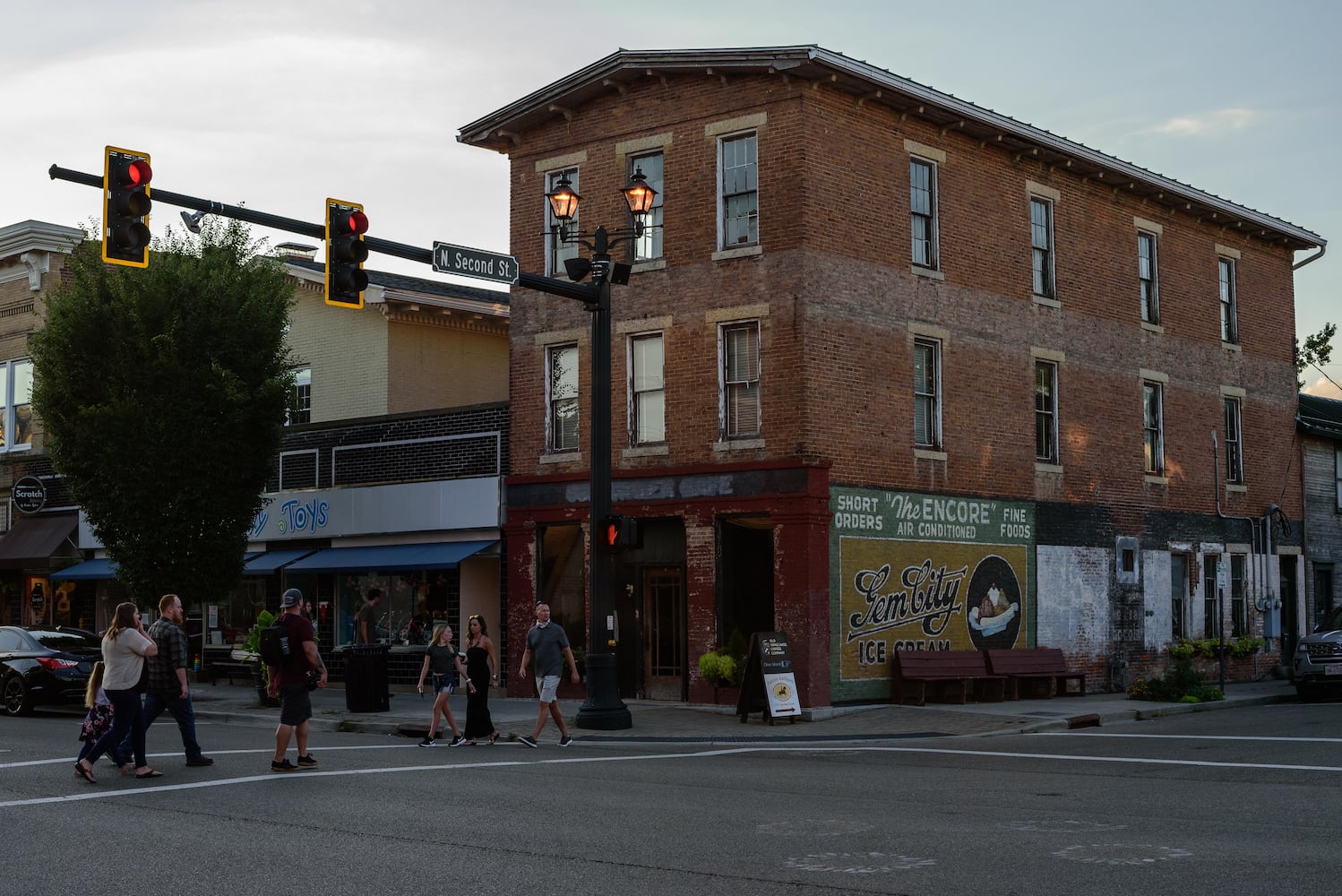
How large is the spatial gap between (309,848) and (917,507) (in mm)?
16025

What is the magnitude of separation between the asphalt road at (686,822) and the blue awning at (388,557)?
8.64 m

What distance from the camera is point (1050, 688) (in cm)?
2583

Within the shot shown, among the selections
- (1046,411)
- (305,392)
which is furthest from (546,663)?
(305,392)

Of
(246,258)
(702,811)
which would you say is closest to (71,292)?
(246,258)

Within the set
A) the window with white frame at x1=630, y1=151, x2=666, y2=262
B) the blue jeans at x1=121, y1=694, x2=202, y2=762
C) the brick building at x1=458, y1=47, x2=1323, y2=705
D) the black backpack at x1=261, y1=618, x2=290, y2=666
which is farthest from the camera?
the window with white frame at x1=630, y1=151, x2=666, y2=262

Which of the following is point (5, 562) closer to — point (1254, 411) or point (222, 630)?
point (222, 630)

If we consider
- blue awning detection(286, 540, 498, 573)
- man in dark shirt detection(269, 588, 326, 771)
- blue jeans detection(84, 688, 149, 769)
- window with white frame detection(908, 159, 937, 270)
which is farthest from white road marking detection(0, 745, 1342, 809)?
window with white frame detection(908, 159, 937, 270)

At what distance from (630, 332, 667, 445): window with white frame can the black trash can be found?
5.47 m

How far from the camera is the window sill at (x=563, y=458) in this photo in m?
25.5

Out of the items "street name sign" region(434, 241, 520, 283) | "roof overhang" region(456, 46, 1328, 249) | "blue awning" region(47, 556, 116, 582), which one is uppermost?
"roof overhang" region(456, 46, 1328, 249)

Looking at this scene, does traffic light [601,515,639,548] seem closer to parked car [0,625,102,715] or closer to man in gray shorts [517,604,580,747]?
man in gray shorts [517,604,580,747]

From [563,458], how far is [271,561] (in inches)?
300

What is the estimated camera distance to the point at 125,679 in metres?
14.6

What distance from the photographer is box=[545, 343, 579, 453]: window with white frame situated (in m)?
25.8
